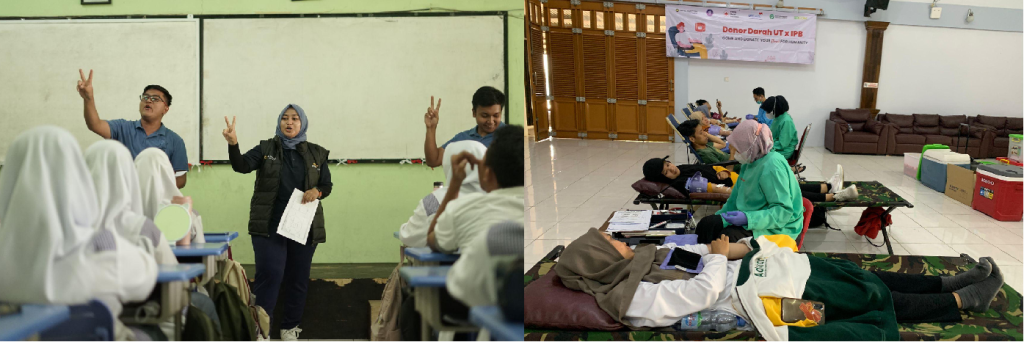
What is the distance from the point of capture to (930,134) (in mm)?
11141

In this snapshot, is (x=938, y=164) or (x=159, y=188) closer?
(x=159, y=188)

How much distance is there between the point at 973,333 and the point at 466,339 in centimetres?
239

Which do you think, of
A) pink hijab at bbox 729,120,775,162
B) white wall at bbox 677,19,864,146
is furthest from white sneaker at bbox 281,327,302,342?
white wall at bbox 677,19,864,146

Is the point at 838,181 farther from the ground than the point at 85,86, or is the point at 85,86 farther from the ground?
the point at 85,86

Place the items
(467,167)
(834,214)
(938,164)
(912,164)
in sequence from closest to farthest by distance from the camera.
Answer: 1. (467,167)
2. (834,214)
3. (938,164)
4. (912,164)

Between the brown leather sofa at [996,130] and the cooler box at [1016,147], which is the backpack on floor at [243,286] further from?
the brown leather sofa at [996,130]

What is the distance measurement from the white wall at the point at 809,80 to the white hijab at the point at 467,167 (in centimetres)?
1273

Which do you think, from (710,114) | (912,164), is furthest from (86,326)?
(710,114)

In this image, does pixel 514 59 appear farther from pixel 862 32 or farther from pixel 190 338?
pixel 862 32

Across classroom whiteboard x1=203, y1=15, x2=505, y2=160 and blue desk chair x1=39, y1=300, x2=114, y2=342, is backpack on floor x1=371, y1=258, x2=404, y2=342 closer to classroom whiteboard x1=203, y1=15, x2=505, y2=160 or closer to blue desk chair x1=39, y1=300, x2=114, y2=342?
classroom whiteboard x1=203, y1=15, x2=505, y2=160

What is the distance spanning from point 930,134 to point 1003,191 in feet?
20.8

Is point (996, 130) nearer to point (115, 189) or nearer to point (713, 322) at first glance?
point (713, 322)

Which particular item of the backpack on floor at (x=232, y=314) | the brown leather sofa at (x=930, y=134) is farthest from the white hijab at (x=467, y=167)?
the brown leather sofa at (x=930, y=134)

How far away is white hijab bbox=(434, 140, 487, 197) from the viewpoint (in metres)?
0.55
